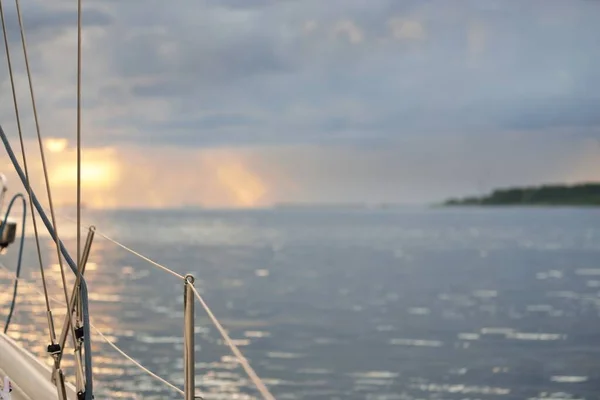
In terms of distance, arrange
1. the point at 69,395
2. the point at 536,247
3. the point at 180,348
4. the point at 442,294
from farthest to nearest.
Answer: the point at 536,247, the point at 442,294, the point at 180,348, the point at 69,395

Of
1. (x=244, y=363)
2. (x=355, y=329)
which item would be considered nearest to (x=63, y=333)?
(x=244, y=363)

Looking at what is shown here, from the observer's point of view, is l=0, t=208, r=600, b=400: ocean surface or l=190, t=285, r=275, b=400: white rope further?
l=0, t=208, r=600, b=400: ocean surface

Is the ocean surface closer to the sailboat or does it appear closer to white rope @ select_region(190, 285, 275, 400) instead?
the sailboat

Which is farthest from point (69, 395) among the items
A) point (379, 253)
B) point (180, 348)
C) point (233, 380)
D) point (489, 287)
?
point (379, 253)

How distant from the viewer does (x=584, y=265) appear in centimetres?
5241

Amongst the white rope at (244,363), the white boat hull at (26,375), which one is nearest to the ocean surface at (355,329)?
the white boat hull at (26,375)

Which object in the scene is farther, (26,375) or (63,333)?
(26,375)

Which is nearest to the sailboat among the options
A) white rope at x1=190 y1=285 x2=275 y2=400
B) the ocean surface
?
white rope at x1=190 y1=285 x2=275 y2=400

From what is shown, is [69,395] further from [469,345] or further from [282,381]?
[469,345]

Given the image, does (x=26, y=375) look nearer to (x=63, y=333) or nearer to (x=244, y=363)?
(x=63, y=333)

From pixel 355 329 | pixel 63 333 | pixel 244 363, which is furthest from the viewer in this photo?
pixel 355 329

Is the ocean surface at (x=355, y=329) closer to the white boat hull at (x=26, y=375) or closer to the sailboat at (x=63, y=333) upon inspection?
the white boat hull at (x=26, y=375)

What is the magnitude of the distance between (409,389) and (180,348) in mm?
5869

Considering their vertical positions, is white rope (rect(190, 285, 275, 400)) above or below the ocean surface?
below
